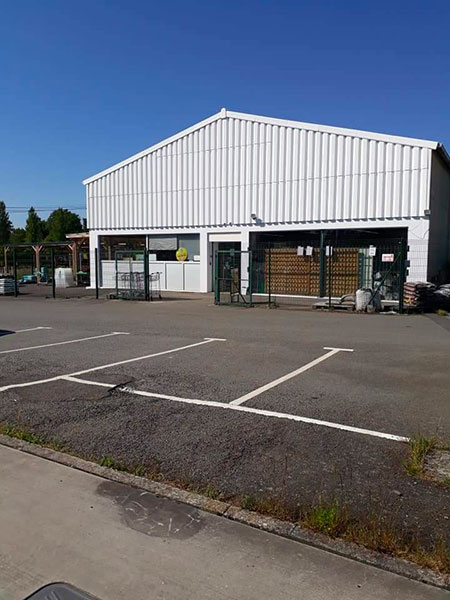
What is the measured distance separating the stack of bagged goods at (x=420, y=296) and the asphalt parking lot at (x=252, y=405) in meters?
4.81

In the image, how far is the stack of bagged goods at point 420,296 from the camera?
16.4m

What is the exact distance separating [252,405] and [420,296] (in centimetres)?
1251

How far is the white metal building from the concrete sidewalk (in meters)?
18.4

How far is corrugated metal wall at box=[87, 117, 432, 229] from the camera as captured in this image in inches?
779

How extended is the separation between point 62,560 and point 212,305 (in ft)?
53.5

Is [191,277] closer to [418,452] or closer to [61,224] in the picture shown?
[418,452]

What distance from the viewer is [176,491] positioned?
354cm

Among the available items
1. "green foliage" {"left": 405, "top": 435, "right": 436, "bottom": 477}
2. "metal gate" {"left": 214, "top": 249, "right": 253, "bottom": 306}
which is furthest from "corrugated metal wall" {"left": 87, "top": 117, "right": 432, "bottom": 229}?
"green foliage" {"left": 405, "top": 435, "right": 436, "bottom": 477}

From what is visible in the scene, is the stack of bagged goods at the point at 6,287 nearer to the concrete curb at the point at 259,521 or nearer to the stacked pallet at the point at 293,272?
the stacked pallet at the point at 293,272

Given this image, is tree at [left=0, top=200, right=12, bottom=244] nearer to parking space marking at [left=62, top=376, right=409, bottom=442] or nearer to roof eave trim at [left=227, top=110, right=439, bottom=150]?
roof eave trim at [left=227, top=110, right=439, bottom=150]

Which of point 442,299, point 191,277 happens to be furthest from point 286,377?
point 191,277

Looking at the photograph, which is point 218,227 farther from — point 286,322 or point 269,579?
point 269,579

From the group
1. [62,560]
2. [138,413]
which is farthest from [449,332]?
[62,560]

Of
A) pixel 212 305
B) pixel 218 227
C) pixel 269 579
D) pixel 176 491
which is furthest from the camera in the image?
pixel 218 227
